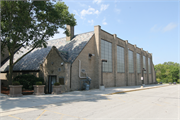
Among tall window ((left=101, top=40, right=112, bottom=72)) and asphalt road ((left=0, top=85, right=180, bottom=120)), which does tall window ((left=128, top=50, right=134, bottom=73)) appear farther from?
asphalt road ((left=0, top=85, right=180, bottom=120))

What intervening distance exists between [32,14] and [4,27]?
13.3ft

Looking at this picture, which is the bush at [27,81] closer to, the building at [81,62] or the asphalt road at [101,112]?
the building at [81,62]

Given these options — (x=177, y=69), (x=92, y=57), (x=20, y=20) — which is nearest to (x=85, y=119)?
(x=20, y=20)

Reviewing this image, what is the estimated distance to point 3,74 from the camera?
99.2 ft

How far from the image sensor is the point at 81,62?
22391mm

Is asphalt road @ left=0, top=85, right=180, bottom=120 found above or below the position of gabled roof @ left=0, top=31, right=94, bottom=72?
below

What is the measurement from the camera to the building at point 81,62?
2080 centimetres

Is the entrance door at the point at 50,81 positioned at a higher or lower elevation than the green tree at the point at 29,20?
lower

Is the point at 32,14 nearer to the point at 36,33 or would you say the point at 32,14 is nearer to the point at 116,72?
the point at 36,33

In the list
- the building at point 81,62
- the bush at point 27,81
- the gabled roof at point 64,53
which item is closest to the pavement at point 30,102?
the building at point 81,62

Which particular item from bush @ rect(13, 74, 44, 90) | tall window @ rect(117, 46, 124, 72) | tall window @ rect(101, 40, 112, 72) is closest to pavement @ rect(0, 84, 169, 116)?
bush @ rect(13, 74, 44, 90)

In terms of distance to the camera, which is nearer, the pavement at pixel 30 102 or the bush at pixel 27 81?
the pavement at pixel 30 102

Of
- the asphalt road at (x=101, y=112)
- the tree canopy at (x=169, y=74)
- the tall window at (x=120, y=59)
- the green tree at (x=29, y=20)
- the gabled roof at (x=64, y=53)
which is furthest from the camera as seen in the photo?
the tree canopy at (x=169, y=74)

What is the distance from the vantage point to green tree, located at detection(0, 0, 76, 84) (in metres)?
16.4
